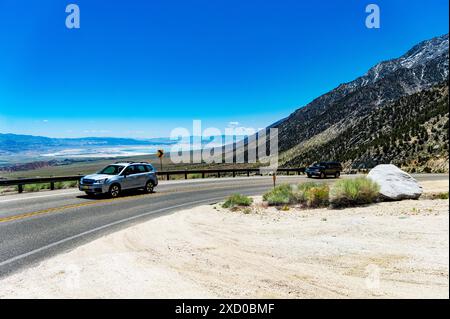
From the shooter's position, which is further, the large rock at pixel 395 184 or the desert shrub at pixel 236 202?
the desert shrub at pixel 236 202

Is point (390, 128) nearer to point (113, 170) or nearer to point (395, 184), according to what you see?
point (395, 184)

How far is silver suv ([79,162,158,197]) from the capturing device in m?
17.8

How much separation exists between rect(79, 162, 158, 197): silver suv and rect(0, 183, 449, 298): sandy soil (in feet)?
27.6

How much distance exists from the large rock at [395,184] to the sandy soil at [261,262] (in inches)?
103

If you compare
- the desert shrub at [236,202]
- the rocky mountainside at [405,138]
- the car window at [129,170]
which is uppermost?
the rocky mountainside at [405,138]

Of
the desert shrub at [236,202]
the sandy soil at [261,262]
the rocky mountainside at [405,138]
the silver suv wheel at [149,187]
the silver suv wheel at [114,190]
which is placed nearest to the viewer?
the sandy soil at [261,262]

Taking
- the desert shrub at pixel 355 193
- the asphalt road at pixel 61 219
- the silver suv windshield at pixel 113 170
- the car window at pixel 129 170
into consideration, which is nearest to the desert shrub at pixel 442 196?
the desert shrub at pixel 355 193

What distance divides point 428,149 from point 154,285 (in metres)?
56.4

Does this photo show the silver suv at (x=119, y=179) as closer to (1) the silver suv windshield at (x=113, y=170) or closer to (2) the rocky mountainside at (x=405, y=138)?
(1) the silver suv windshield at (x=113, y=170)

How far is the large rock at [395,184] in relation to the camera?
13.1 metres

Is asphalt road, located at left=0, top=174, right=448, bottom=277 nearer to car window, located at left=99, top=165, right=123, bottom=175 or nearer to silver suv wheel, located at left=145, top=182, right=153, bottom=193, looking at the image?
silver suv wheel, located at left=145, top=182, right=153, bottom=193

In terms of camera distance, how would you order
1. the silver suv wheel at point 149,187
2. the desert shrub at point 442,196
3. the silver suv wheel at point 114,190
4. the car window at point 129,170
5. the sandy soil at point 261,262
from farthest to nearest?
the silver suv wheel at point 149,187 → the car window at point 129,170 → the silver suv wheel at point 114,190 → the desert shrub at point 442,196 → the sandy soil at point 261,262

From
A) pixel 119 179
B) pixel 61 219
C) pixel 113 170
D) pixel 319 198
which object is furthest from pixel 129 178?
pixel 319 198

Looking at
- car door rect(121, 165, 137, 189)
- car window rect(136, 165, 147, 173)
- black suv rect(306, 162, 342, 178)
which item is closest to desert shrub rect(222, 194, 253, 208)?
car door rect(121, 165, 137, 189)
